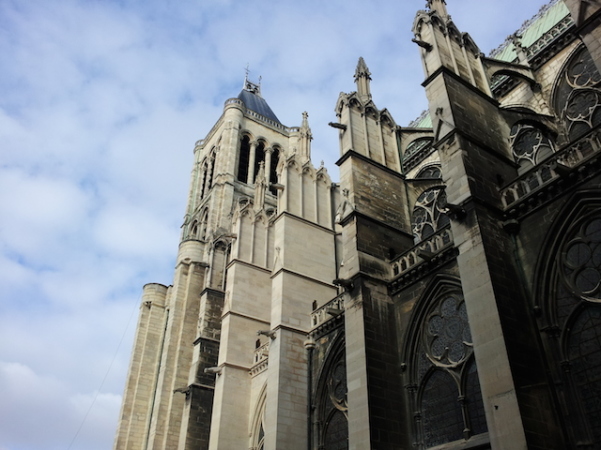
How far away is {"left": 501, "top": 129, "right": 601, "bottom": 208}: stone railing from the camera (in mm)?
10203

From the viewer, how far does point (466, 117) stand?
12.8 meters

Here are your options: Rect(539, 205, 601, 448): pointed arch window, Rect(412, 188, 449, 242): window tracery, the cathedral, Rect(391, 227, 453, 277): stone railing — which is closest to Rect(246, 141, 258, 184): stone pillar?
the cathedral

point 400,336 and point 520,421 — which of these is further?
point 400,336

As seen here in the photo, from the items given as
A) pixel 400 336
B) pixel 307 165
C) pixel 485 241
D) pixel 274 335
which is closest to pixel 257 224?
pixel 307 165

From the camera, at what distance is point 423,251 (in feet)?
42.4

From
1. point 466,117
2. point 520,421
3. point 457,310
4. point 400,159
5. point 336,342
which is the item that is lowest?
point 520,421

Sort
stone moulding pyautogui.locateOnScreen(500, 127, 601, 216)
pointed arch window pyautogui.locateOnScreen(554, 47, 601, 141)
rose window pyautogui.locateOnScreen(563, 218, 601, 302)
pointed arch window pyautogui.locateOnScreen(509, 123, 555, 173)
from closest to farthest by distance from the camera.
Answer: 1. rose window pyautogui.locateOnScreen(563, 218, 601, 302)
2. stone moulding pyautogui.locateOnScreen(500, 127, 601, 216)
3. pointed arch window pyautogui.locateOnScreen(554, 47, 601, 141)
4. pointed arch window pyautogui.locateOnScreen(509, 123, 555, 173)

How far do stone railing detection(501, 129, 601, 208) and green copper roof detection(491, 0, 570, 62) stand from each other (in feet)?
34.7

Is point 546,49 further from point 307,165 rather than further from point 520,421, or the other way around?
point 520,421

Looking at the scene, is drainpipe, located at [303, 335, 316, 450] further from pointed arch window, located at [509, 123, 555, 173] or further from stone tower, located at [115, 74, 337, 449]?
pointed arch window, located at [509, 123, 555, 173]

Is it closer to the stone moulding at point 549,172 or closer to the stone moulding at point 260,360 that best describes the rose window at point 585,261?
the stone moulding at point 549,172

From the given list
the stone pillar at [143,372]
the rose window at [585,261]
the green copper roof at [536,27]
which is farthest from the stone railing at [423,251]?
the stone pillar at [143,372]

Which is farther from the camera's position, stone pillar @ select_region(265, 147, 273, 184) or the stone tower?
stone pillar @ select_region(265, 147, 273, 184)

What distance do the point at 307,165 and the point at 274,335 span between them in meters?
7.55
